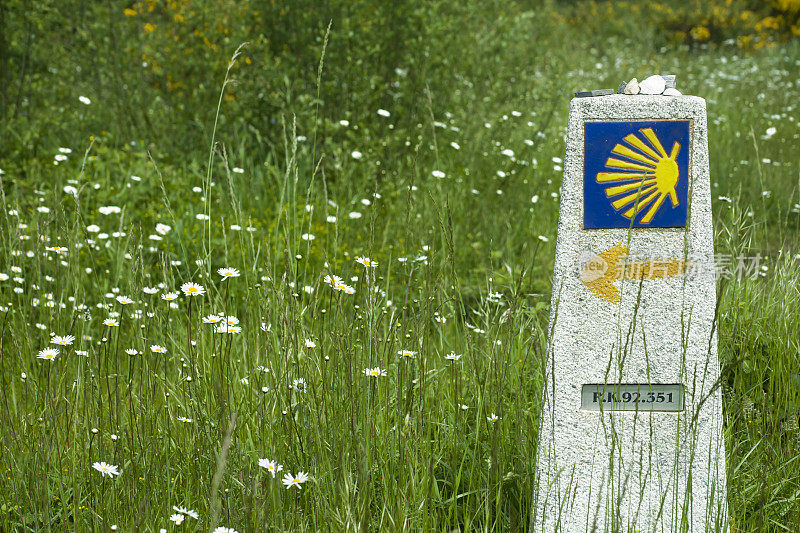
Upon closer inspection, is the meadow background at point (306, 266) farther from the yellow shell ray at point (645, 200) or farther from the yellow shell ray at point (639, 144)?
the yellow shell ray at point (639, 144)

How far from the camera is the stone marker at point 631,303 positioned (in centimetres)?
206

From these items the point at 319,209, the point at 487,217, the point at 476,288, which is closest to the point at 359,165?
the point at 319,209

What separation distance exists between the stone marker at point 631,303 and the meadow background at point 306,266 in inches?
5.5

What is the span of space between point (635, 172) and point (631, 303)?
0.36 m

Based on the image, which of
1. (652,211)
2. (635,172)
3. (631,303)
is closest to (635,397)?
(631,303)

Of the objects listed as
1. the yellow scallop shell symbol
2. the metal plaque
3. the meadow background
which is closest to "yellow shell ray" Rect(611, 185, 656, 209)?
the yellow scallop shell symbol

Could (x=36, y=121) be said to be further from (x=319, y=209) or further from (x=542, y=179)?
(x=542, y=179)

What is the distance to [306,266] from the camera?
2.64 m

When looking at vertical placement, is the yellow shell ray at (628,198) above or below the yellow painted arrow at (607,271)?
above

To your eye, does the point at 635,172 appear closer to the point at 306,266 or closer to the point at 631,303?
the point at 631,303

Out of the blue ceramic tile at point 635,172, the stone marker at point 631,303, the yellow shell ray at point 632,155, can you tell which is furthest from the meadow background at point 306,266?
the yellow shell ray at point 632,155

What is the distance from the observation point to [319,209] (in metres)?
4.75

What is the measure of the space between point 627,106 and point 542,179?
11.6ft

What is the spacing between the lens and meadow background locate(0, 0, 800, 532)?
209 cm
